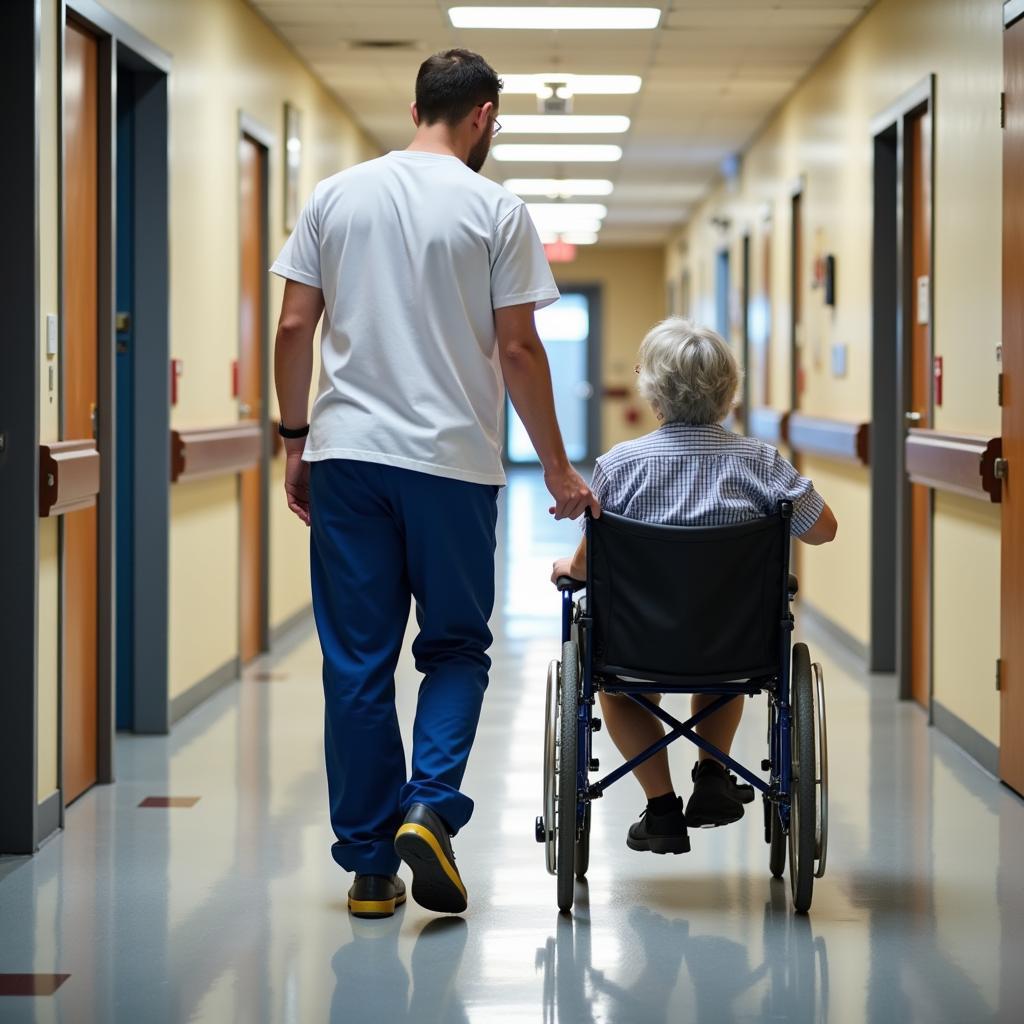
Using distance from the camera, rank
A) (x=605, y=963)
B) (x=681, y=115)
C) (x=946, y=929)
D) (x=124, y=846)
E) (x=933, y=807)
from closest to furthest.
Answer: (x=605, y=963) → (x=946, y=929) → (x=124, y=846) → (x=933, y=807) → (x=681, y=115)

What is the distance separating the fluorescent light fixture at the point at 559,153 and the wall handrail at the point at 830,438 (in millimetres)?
3387

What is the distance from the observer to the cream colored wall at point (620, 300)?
69.9ft

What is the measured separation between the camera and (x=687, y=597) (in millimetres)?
3131

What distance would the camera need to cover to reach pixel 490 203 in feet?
10.5

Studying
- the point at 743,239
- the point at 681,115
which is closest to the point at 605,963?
the point at 681,115

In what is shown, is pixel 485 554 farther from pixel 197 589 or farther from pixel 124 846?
pixel 197 589

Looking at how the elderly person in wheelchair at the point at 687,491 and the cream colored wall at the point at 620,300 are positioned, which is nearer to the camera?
the elderly person in wheelchair at the point at 687,491

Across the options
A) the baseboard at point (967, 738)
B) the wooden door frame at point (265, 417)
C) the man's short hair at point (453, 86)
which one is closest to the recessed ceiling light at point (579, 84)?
the wooden door frame at point (265, 417)

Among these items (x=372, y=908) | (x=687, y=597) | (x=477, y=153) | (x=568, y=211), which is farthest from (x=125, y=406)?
(x=568, y=211)

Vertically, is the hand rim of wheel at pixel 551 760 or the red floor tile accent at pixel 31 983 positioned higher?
the hand rim of wheel at pixel 551 760

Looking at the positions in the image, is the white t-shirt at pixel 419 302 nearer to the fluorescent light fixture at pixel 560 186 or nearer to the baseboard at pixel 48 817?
the baseboard at pixel 48 817

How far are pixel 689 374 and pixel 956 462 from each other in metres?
2.05

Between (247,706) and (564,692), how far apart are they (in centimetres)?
293

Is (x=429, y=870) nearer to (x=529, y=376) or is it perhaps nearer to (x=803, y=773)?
(x=803, y=773)
